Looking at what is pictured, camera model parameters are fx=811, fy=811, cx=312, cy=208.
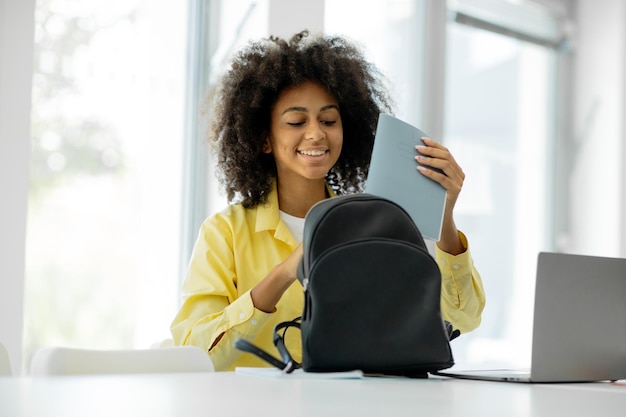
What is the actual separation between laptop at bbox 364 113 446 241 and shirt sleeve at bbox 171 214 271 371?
14.5 inches

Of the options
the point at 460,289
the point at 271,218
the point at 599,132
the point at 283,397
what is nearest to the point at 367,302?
the point at 283,397

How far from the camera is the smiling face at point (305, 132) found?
1.98 meters

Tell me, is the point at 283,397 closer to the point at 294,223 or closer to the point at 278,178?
the point at 294,223

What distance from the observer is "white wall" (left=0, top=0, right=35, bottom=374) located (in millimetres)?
2512

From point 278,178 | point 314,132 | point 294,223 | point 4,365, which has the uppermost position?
point 314,132

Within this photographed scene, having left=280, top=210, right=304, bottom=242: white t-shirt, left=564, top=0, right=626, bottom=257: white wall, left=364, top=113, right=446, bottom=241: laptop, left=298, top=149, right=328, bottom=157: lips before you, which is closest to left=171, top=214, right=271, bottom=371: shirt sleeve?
left=280, top=210, right=304, bottom=242: white t-shirt

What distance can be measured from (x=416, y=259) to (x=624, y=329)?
42 cm

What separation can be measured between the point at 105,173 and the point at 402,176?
1.76 meters

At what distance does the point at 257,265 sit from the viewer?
197 centimetres

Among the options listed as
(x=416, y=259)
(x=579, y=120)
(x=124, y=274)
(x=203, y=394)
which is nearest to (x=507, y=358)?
(x=579, y=120)

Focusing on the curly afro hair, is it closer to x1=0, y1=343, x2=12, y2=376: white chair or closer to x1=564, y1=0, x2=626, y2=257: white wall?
x1=0, y1=343, x2=12, y2=376: white chair

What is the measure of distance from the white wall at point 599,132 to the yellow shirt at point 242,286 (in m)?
2.95

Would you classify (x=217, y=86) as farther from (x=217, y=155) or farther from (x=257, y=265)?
(x=257, y=265)

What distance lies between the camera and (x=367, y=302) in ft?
4.26
